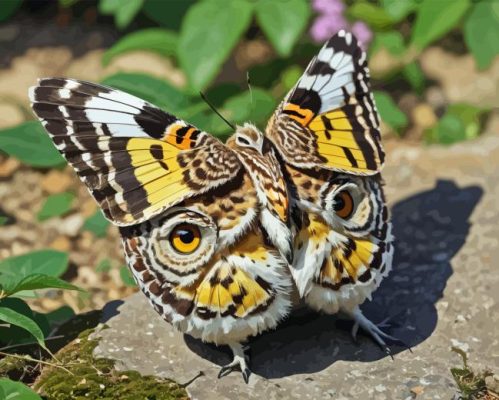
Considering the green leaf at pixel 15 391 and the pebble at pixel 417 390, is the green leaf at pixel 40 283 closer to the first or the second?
the green leaf at pixel 15 391

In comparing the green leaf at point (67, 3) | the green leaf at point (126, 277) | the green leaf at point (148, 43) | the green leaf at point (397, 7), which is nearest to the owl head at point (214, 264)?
the green leaf at point (126, 277)

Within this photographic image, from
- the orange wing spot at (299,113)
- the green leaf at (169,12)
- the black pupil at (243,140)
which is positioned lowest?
the black pupil at (243,140)

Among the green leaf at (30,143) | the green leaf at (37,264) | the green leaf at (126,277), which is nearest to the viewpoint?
the green leaf at (37,264)

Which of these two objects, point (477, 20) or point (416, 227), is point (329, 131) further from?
point (477, 20)

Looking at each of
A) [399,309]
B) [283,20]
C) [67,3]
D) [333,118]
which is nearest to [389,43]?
[283,20]

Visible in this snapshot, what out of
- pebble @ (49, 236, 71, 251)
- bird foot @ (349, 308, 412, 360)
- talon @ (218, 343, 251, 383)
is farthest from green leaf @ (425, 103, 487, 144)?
talon @ (218, 343, 251, 383)

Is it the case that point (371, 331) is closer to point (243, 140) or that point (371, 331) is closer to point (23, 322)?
point (243, 140)

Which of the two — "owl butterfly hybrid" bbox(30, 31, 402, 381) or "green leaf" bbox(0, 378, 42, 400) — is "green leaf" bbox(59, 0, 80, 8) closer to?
"owl butterfly hybrid" bbox(30, 31, 402, 381)

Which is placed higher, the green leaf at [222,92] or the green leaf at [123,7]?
the green leaf at [123,7]
